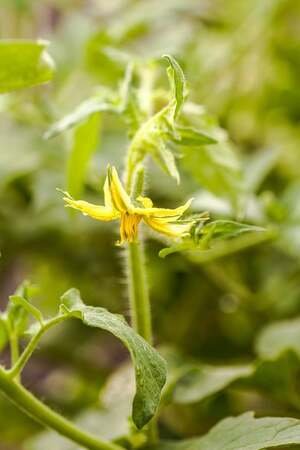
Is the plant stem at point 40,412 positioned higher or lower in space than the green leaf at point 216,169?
lower

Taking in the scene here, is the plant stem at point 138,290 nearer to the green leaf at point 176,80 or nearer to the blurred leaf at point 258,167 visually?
the green leaf at point 176,80

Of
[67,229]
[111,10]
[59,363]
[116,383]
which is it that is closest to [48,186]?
[67,229]

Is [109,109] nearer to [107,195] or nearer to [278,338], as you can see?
[107,195]

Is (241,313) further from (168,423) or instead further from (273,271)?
(168,423)

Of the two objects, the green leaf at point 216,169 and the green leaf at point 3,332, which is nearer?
the green leaf at point 3,332

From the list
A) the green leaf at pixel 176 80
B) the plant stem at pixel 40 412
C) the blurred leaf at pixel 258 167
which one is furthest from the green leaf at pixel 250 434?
the blurred leaf at pixel 258 167

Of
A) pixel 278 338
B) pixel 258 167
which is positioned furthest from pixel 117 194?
pixel 258 167

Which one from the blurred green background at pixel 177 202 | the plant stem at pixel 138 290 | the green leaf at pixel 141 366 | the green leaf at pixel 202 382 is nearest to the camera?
the green leaf at pixel 141 366
